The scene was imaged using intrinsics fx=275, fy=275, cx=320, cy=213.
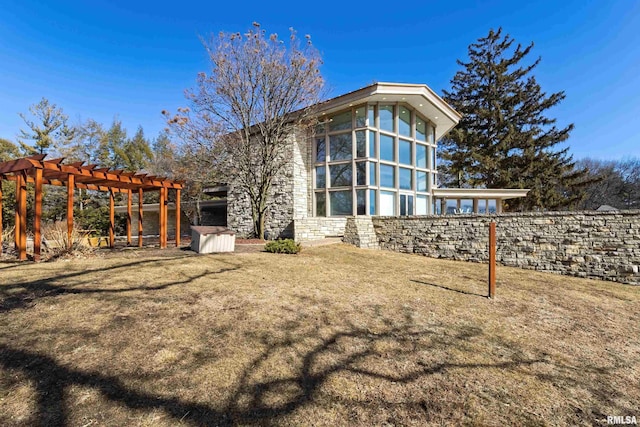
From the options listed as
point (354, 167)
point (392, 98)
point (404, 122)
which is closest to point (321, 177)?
point (354, 167)

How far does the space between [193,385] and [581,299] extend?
8173mm

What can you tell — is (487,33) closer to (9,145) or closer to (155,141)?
(155,141)

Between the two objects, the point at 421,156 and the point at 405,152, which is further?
the point at 421,156

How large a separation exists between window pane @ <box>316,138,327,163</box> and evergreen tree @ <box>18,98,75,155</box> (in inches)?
884

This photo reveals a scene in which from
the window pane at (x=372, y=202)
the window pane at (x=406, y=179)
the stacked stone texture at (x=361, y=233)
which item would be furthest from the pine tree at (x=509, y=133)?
the stacked stone texture at (x=361, y=233)

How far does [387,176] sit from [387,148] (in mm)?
1394

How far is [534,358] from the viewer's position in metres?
3.44

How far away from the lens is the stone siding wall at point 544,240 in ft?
28.6

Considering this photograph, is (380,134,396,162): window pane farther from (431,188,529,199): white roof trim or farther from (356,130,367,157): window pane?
(431,188,529,199): white roof trim

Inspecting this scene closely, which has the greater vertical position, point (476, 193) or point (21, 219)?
point (476, 193)

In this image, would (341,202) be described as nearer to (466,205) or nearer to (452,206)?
(452,206)

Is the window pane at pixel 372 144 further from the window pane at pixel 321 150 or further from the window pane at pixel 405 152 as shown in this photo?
the window pane at pixel 321 150

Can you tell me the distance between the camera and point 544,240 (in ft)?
31.9

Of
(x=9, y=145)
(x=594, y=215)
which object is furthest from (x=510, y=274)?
(x=9, y=145)
